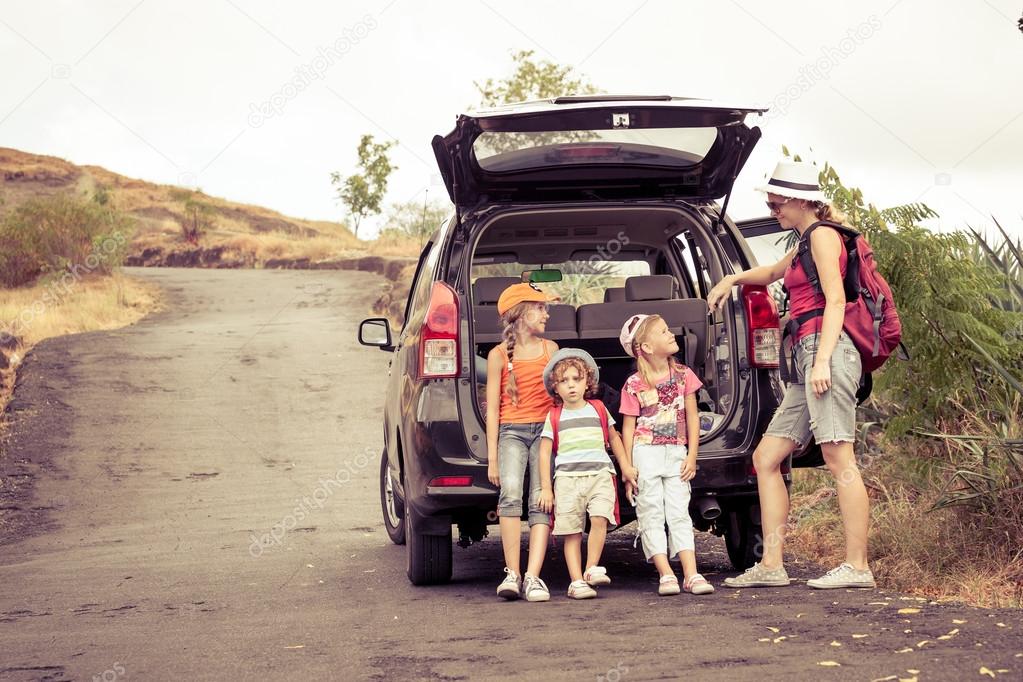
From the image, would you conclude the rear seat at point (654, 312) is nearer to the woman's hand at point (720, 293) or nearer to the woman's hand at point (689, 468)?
the woman's hand at point (720, 293)

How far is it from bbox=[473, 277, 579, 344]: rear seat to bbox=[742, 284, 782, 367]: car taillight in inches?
41.5

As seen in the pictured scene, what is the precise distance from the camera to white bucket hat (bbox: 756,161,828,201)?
19.7ft

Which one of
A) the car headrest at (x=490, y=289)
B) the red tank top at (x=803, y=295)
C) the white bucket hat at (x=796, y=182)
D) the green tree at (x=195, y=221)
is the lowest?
the red tank top at (x=803, y=295)

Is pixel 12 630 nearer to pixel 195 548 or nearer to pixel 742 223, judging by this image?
pixel 195 548

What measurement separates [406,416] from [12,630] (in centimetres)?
208

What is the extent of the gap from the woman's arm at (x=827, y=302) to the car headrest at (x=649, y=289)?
4.53ft

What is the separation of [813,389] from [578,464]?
1121mm

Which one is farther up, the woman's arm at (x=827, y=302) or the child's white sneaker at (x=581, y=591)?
the woman's arm at (x=827, y=302)

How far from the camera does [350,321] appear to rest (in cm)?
2406

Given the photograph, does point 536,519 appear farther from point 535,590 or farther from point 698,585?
point 698,585

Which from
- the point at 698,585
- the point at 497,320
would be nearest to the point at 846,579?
the point at 698,585

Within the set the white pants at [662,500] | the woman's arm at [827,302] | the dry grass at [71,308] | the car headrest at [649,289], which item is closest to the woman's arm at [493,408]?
the white pants at [662,500]

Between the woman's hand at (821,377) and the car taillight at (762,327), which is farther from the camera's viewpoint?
the car taillight at (762,327)

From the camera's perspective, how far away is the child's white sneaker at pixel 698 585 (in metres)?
5.91
